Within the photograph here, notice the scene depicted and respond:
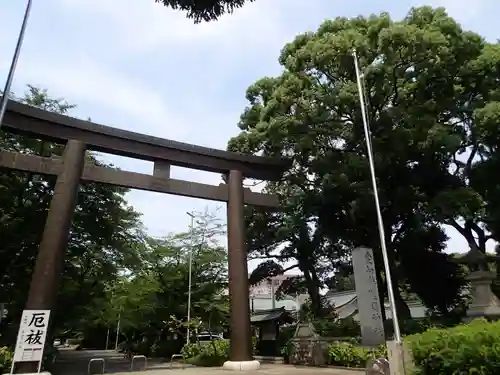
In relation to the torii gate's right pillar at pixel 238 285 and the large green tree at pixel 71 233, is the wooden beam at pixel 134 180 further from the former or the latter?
the large green tree at pixel 71 233

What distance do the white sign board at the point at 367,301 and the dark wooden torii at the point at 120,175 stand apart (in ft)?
13.2

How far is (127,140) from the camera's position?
50.1 feet

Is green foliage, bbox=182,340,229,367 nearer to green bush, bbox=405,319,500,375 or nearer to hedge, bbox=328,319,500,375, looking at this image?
hedge, bbox=328,319,500,375

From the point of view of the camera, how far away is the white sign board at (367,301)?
1482 cm

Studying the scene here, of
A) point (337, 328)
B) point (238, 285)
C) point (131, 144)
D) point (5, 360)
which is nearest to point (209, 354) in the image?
point (238, 285)

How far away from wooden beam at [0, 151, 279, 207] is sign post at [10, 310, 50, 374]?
4608 millimetres

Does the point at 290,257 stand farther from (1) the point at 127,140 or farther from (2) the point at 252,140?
(1) the point at 127,140

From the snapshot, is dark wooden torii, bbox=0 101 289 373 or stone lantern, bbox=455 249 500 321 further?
stone lantern, bbox=455 249 500 321

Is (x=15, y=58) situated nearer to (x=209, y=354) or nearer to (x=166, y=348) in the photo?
(x=209, y=354)

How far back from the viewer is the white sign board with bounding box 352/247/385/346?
A: 14.8 m

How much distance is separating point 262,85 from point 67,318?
14549 mm

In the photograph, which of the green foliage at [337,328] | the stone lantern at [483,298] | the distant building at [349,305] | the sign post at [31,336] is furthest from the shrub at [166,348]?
the stone lantern at [483,298]

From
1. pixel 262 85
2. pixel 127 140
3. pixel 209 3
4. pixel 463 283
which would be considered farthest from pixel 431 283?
pixel 209 3

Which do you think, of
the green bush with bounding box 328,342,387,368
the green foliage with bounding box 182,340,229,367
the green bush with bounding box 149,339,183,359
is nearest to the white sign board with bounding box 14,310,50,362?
the green foliage with bounding box 182,340,229,367
